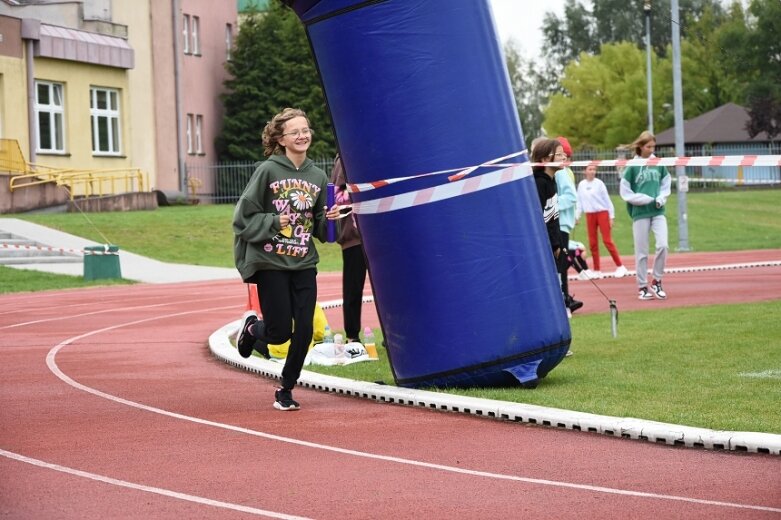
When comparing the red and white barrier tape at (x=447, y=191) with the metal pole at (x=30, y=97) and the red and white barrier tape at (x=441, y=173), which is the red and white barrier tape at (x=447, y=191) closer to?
the red and white barrier tape at (x=441, y=173)

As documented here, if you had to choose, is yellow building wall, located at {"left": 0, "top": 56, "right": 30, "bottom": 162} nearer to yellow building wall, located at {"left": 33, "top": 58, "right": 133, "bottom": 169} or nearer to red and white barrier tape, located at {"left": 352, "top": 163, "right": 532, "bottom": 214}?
yellow building wall, located at {"left": 33, "top": 58, "right": 133, "bottom": 169}

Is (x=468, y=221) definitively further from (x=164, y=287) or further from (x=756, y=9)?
(x=756, y=9)

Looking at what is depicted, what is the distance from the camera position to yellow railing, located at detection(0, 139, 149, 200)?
4197 cm

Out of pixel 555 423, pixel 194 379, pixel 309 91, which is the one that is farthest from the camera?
pixel 309 91

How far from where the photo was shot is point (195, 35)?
56.0 metres

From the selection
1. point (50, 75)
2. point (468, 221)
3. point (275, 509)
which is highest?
point (50, 75)

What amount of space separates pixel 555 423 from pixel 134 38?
142ft

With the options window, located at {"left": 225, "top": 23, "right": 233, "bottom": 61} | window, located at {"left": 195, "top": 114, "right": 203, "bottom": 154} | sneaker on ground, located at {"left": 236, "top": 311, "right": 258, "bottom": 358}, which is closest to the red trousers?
sneaker on ground, located at {"left": 236, "top": 311, "right": 258, "bottom": 358}

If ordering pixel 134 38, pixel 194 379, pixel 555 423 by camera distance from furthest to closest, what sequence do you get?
1. pixel 134 38
2. pixel 194 379
3. pixel 555 423

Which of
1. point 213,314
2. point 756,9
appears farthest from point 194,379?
point 756,9

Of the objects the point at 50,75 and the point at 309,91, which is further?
the point at 309,91

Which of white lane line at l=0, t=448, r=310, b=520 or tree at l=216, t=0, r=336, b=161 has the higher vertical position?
tree at l=216, t=0, r=336, b=161

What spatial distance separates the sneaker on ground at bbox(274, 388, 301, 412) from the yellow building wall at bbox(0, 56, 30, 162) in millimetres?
34577

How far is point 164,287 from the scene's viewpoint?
2706 cm
